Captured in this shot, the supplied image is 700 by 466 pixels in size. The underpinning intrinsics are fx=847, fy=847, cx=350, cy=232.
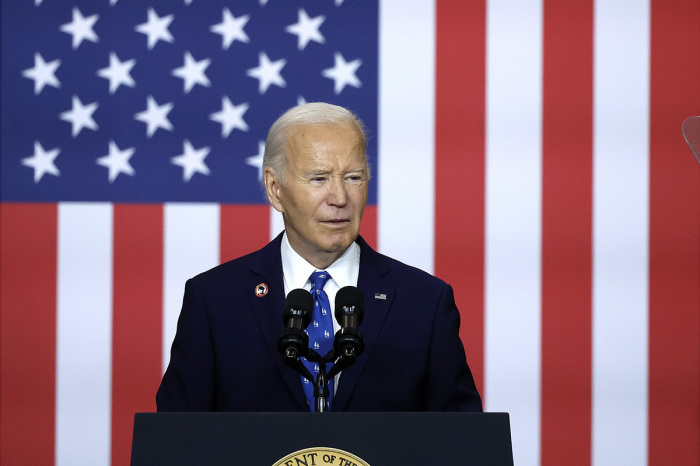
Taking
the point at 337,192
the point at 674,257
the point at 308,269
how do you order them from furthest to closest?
1. the point at 674,257
2. the point at 308,269
3. the point at 337,192

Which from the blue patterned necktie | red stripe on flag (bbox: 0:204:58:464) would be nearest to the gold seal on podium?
the blue patterned necktie

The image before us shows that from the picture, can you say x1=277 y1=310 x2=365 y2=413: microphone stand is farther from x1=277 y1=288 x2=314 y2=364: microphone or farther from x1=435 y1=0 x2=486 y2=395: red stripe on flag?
x1=435 y1=0 x2=486 y2=395: red stripe on flag

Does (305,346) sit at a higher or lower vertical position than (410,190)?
lower

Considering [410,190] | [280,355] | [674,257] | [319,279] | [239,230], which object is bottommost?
[280,355]

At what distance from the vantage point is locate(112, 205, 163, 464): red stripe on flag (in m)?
2.78

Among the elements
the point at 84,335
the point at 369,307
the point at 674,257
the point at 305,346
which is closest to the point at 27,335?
the point at 84,335

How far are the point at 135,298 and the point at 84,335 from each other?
207 mm

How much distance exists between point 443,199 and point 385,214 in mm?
196

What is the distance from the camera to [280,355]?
1.66 meters

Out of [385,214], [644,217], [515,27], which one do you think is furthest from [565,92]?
[385,214]

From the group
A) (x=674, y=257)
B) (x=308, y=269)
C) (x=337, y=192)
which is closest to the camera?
(x=337, y=192)

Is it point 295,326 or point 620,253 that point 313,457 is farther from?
point 620,253

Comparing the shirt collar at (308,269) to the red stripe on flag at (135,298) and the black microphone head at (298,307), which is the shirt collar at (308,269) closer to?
the black microphone head at (298,307)

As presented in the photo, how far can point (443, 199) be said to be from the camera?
2.77m
